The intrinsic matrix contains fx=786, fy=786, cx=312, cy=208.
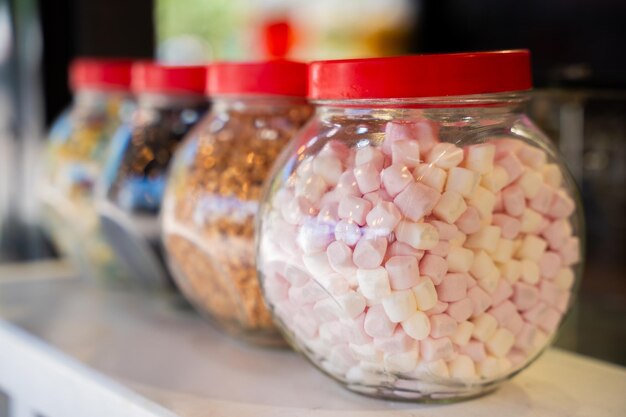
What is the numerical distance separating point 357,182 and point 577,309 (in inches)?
23.1

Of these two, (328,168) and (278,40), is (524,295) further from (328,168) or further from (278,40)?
(278,40)

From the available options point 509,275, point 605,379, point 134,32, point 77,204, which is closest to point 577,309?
point 605,379

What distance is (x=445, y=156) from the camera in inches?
20.5

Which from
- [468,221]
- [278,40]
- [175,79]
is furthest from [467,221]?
[278,40]

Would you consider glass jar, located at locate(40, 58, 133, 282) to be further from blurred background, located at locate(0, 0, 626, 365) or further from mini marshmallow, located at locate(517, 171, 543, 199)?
mini marshmallow, located at locate(517, 171, 543, 199)

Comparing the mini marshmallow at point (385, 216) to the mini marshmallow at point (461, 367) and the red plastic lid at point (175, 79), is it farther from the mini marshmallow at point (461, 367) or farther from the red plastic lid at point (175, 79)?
the red plastic lid at point (175, 79)

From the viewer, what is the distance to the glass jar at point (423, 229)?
0.51 meters

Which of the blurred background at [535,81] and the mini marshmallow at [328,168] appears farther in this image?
the blurred background at [535,81]

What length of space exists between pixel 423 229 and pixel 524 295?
0.11 m

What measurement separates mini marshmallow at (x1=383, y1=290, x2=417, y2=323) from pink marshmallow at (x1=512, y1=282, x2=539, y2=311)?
0.28 ft

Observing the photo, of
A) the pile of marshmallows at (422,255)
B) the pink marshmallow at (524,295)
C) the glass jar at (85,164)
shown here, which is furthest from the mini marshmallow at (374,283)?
the glass jar at (85,164)

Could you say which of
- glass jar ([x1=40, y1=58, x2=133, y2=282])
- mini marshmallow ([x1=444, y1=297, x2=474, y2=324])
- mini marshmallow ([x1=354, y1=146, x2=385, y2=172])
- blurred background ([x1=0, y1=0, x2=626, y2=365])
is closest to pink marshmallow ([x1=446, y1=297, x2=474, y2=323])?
mini marshmallow ([x1=444, y1=297, x2=474, y2=324])

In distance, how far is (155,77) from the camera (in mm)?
818

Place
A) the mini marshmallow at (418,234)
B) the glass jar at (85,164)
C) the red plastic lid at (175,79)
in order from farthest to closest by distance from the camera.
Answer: the glass jar at (85,164) → the red plastic lid at (175,79) → the mini marshmallow at (418,234)
